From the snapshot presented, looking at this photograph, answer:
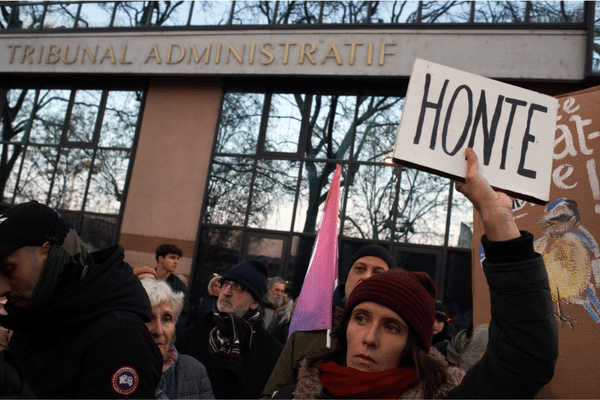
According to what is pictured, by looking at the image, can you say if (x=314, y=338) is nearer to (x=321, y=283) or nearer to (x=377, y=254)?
(x=321, y=283)

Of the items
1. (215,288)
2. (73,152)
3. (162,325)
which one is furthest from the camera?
(73,152)

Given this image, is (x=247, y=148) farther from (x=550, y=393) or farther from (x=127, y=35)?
(x=550, y=393)

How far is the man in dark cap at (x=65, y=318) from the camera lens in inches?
64.1

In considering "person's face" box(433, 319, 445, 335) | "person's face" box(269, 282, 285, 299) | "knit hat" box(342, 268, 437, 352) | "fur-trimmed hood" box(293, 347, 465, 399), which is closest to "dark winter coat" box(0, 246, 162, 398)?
"fur-trimmed hood" box(293, 347, 465, 399)

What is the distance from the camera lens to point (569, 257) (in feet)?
8.07

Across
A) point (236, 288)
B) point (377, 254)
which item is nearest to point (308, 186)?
point (236, 288)

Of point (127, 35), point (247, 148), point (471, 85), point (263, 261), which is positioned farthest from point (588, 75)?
point (127, 35)

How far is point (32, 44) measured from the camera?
11.2 metres

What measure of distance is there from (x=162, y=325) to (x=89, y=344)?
1105mm

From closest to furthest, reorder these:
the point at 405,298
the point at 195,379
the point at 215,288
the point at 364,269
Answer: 1. the point at 405,298
2. the point at 195,379
3. the point at 364,269
4. the point at 215,288

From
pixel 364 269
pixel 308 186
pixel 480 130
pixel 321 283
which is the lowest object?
pixel 321 283

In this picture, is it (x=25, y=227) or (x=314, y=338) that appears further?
(x=314, y=338)

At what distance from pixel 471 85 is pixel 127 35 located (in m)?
10.4

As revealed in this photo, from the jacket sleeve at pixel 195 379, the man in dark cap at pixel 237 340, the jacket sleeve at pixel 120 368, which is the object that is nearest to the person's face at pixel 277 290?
the man in dark cap at pixel 237 340
